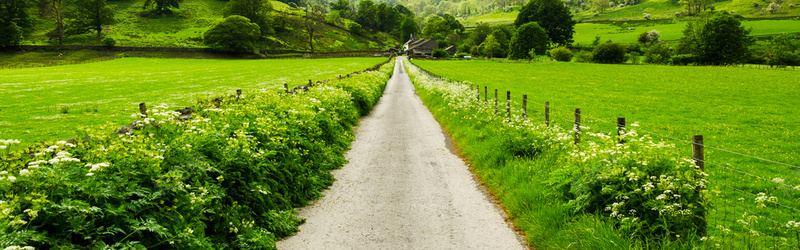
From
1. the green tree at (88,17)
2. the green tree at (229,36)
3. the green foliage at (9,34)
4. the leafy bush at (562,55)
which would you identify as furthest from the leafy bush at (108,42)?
the leafy bush at (562,55)

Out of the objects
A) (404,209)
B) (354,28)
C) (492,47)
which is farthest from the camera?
(354,28)

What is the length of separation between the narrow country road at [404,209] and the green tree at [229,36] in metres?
101

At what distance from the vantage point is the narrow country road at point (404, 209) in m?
7.10

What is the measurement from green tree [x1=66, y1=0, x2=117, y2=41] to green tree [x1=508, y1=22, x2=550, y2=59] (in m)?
110

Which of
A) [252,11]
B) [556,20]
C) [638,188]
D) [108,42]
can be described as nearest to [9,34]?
[108,42]

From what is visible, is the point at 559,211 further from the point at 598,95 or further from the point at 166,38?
the point at 166,38

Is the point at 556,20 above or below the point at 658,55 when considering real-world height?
above

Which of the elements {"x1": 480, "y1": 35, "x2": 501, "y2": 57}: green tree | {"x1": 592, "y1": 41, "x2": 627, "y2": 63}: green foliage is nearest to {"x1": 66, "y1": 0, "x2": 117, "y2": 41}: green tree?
{"x1": 480, "y1": 35, "x2": 501, "y2": 57}: green tree

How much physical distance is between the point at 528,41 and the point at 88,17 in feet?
387

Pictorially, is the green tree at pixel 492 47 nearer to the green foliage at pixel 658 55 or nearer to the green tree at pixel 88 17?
the green foliage at pixel 658 55

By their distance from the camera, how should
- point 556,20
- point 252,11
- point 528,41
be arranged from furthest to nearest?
point 252,11
point 556,20
point 528,41

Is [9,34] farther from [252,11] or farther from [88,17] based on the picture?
[252,11]

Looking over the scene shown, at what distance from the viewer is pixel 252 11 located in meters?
135

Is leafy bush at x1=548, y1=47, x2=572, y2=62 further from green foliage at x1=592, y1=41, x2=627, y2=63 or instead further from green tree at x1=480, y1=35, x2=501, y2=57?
green tree at x1=480, y1=35, x2=501, y2=57
